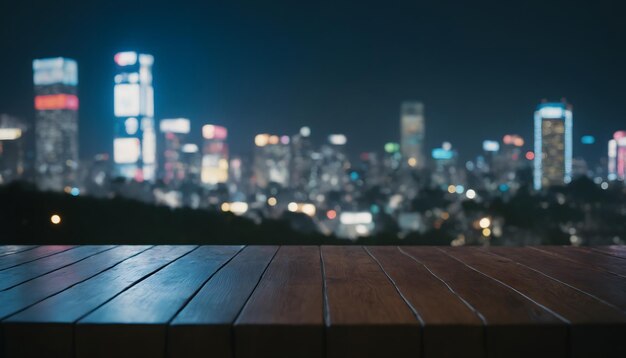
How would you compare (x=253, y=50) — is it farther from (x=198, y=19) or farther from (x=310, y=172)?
(x=310, y=172)

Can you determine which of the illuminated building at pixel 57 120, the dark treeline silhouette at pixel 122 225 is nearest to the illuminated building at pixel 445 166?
the illuminated building at pixel 57 120

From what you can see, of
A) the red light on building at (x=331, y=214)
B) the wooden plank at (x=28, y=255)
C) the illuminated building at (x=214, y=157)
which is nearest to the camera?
the wooden plank at (x=28, y=255)

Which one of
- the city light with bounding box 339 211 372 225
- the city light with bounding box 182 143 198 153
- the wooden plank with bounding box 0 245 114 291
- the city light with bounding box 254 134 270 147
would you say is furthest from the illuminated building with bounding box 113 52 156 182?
the wooden plank with bounding box 0 245 114 291

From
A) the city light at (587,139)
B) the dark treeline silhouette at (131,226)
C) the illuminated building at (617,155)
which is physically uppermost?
the city light at (587,139)

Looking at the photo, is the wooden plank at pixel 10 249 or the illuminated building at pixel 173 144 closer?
the wooden plank at pixel 10 249

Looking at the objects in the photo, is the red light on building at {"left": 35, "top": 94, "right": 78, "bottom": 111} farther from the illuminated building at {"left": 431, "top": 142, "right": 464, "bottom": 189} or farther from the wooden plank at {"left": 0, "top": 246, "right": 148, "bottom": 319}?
the wooden plank at {"left": 0, "top": 246, "right": 148, "bottom": 319}

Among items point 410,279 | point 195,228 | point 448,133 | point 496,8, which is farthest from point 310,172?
Answer: point 410,279

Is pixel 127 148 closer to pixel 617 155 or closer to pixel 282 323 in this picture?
pixel 617 155

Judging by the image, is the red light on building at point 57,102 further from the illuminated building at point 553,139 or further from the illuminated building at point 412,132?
the illuminated building at point 412,132

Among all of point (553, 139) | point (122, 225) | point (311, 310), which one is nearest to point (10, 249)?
point (311, 310)
